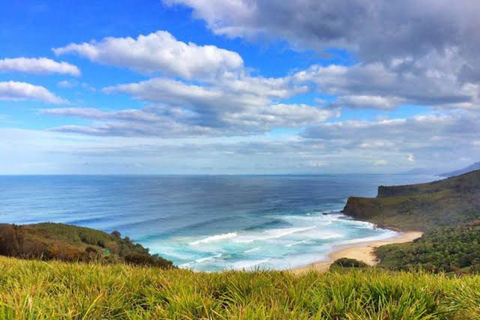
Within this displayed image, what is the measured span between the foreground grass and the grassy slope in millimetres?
77681

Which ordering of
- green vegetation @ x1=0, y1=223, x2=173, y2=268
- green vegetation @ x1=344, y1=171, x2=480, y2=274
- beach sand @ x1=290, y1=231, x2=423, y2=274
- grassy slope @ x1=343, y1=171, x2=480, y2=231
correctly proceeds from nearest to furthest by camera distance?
green vegetation @ x1=0, y1=223, x2=173, y2=268 → beach sand @ x1=290, y1=231, x2=423, y2=274 → green vegetation @ x1=344, y1=171, x2=480, y2=274 → grassy slope @ x1=343, y1=171, x2=480, y2=231

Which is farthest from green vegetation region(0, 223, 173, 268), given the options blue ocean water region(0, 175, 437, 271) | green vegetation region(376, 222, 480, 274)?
green vegetation region(376, 222, 480, 274)

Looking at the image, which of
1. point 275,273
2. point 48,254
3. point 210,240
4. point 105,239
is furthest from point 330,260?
point 275,273

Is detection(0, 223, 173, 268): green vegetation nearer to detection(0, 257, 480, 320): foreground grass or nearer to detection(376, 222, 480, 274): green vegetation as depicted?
detection(0, 257, 480, 320): foreground grass

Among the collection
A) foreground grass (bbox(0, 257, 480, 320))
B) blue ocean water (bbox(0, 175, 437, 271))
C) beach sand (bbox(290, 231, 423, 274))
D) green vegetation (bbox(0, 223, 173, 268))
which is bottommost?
beach sand (bbox(290, 231, 423, 274))

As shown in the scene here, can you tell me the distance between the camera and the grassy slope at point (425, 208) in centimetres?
7614

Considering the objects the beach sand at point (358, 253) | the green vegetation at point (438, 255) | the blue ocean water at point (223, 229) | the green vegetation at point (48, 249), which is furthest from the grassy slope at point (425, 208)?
the green vegetation at point (48, 249)

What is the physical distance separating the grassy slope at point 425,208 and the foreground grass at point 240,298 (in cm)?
7768

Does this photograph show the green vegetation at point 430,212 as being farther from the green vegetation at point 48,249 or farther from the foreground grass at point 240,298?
the foreground grass at point 240,298

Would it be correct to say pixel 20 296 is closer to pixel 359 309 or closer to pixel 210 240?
pixel 359 309

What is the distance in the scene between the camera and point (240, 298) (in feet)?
15.4

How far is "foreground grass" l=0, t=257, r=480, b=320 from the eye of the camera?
13.0 feet

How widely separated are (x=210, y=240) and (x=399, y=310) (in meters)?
55.3

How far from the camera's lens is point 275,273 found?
6227 mm
